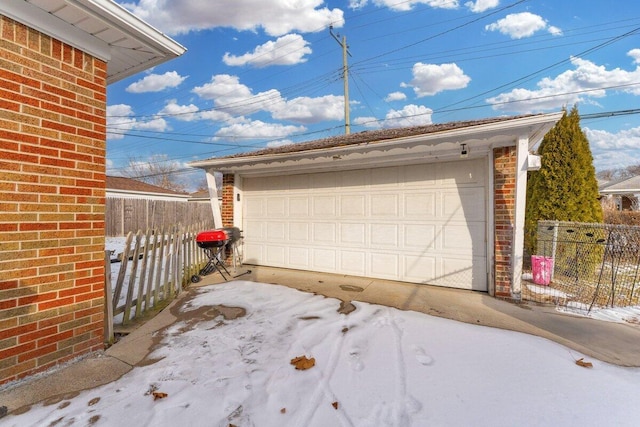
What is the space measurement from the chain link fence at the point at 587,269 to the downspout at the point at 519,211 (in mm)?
490

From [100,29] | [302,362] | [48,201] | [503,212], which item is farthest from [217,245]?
[503,212]

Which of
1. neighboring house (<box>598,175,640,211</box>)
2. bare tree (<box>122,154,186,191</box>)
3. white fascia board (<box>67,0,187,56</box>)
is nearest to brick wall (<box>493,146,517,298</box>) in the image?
white fascia board (<box>67,0,187,56</box>)

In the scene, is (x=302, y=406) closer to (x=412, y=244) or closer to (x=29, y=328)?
(x=29, y=328)

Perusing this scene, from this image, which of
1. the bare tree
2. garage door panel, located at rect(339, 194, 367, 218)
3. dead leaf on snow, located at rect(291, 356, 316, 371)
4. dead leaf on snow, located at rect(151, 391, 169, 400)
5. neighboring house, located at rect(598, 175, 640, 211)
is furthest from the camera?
the bare tree

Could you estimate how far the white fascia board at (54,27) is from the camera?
2.24m

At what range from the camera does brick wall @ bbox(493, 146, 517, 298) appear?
469 centimetres

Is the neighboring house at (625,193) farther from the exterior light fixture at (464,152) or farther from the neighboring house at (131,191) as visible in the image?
the neighboring house at (131,191)

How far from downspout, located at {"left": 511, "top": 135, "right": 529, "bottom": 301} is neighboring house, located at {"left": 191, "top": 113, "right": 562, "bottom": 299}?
15mm

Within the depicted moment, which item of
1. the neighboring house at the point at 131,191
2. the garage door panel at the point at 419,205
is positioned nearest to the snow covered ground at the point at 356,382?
the garage door panel at the point at 419,205

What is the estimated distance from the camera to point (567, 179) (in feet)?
22.2

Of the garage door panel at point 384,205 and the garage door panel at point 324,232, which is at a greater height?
the garage door panel at point 384,205

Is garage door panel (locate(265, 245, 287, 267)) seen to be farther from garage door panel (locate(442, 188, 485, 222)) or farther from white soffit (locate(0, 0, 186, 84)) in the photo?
white soffit (locate(0, 0, 186, 84))

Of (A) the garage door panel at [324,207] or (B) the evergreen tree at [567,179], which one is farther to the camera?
(B) the evergreen tree at [567,179]

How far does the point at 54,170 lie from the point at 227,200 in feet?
16.2
